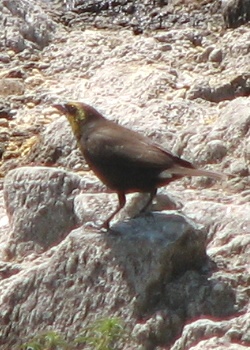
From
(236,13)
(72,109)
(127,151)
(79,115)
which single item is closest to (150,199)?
(127,151)

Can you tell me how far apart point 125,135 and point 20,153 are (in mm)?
1748

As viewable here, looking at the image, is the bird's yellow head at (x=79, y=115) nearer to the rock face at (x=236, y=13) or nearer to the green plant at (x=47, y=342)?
the green plant at (x=47, y=342)

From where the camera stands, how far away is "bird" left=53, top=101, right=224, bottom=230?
6.23 m

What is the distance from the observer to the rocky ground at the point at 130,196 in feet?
19.4

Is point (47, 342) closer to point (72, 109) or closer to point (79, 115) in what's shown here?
point (79, 115)

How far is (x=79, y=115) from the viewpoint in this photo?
6.92m

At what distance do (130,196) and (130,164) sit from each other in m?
0.42

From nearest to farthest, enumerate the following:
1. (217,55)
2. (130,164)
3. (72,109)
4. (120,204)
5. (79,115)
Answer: (130,164) < (120,204) < (79,115) < (72,109) < (217,55)

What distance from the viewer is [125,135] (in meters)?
6.45

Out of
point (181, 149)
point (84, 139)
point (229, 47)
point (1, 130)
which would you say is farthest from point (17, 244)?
point (229, 47)

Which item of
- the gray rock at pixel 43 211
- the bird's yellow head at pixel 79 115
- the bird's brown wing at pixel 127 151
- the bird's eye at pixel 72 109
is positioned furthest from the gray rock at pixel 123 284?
the bird's eye at pixel 72 109

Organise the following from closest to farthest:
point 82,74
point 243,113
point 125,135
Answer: point 125,135, point 243,113, point 82,74

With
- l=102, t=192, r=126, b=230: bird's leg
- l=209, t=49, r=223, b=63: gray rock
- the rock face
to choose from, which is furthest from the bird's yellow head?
the rock face

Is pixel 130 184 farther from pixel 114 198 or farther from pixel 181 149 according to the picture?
pixel 181 149
